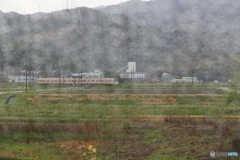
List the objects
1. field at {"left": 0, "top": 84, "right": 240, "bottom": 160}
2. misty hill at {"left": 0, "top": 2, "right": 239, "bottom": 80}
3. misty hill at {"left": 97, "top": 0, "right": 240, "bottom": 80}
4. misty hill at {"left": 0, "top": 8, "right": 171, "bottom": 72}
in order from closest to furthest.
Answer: misty hill at {"left": 97, "top": 0, "right": 240, "bottom": 80} → field at {"left": 0, "top": 84, "right": 240, "bottom": 160} → misty hill at {"left": 0, "top": 2, "right": 239, "bottom": 80} → misty hill at {"left": 0, "top": 8, "right": 171, "bottom": 72}

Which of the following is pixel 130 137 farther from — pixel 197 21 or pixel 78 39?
pixel 197 21

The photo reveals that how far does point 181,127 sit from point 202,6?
277cm

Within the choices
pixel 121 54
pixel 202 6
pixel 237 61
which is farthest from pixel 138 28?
pixel 237 61

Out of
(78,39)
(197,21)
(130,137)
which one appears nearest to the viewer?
(197,21)

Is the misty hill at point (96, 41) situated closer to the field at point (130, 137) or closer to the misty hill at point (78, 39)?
the misty hill at point (78, 39)

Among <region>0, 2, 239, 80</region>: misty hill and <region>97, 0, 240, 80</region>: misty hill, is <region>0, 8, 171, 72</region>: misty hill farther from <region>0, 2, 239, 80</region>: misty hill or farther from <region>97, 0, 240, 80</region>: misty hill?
<region>97, 0, 240, 80</region>: misty hill

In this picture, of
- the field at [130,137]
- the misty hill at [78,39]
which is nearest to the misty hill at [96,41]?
the misty hill at [78,39]

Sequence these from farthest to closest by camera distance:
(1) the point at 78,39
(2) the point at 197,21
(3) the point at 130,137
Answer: (3) the point at 130,137
(1) the point at 78,39
(2) the point at 197,21

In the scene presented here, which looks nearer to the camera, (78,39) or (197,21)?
(197,21)

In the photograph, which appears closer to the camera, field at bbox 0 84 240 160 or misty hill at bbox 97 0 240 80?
misty hill at bbox 97 0 240 80

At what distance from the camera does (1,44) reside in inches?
200

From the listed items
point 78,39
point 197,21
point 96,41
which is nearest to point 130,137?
point 96,41

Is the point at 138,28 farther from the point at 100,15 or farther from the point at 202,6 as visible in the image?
the point at 202,6

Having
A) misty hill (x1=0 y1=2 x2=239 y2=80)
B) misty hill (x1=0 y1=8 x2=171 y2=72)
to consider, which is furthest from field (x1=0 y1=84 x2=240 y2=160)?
misty hill (x1=0 y1=8 x2=171 y2=72)
